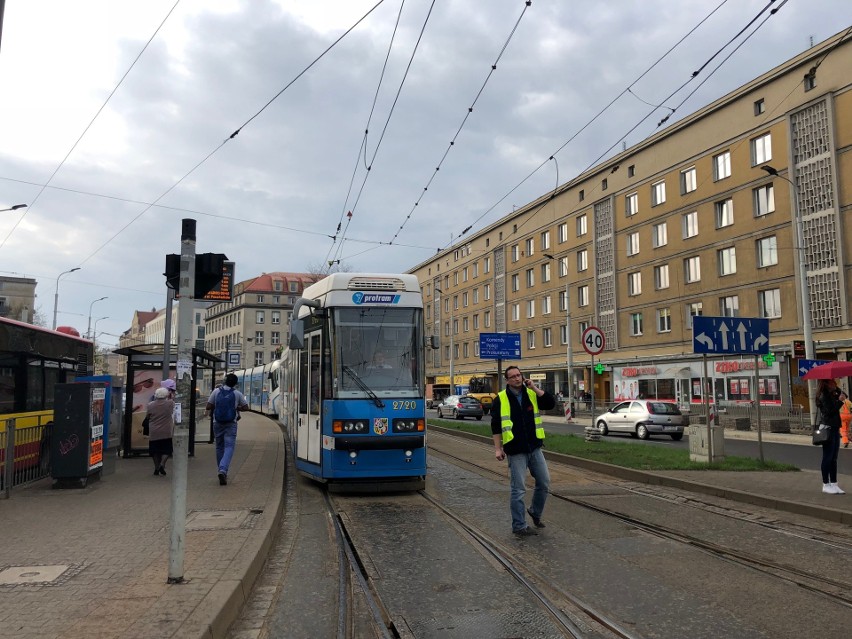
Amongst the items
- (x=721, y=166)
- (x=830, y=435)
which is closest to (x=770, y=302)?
(x=721, y=166)

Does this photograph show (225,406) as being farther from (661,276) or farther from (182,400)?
(661,276)

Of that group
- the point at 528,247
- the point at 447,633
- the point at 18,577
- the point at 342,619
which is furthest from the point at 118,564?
the point at 528,247

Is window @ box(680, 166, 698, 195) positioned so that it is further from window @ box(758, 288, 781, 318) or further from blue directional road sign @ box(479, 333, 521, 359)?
blue directional road sign @ box(479, 333, 521, 359)

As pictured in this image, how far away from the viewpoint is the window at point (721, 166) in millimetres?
38719

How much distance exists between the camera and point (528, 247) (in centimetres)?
5994

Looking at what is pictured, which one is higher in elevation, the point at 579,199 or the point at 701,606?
the point at 579,199

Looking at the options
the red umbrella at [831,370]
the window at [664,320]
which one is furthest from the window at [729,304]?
the red umbrella at [831,370]

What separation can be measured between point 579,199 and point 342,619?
164 ft

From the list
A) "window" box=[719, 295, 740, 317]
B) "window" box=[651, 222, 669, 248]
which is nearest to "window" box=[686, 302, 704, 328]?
"window" box=[719, 295, 740, 317]

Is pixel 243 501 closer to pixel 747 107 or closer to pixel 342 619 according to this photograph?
pixel 342 619

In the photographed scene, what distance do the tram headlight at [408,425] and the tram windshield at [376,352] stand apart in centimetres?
36

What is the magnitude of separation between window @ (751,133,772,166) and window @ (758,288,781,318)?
6.93m

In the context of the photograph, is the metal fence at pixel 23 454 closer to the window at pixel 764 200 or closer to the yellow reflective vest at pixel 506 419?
the yellow reflective vest at pixel 506 419

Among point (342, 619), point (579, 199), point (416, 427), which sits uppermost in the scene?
point (579, 199)
